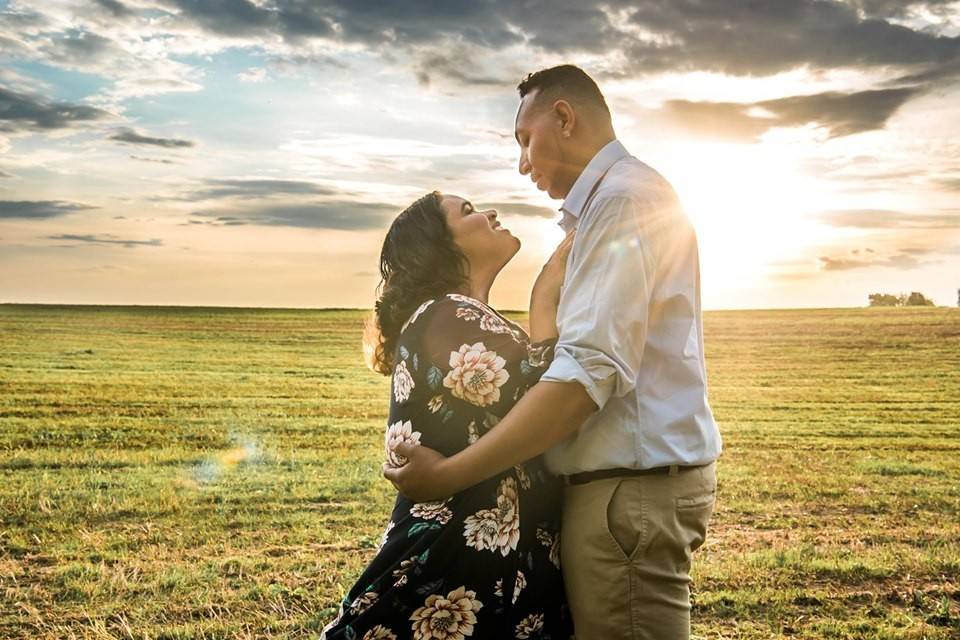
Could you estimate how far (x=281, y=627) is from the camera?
18.2ft

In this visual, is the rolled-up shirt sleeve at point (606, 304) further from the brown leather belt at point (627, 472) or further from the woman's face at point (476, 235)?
the woman's face at point (476, 235)

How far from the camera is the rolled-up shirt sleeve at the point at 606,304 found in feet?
7.84

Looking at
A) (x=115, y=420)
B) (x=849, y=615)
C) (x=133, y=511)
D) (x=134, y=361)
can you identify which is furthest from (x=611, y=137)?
(x=134, y=361)

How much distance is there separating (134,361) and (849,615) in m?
24.2

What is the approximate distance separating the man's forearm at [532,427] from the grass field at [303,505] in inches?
136

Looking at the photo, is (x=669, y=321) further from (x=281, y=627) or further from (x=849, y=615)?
(x=849, y=615)

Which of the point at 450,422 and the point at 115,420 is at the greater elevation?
the point at 450,422

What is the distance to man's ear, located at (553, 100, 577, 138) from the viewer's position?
2834 millimetres

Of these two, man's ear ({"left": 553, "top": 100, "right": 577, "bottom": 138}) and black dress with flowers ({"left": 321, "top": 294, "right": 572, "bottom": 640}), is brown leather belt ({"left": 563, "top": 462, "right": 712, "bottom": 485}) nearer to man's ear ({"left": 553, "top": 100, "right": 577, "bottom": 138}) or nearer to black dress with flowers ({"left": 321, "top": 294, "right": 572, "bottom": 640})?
black dress with flowers ({"left": 321, "top": 294, "right": 572, "bottom": 640})

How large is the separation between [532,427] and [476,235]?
1002 millimetres

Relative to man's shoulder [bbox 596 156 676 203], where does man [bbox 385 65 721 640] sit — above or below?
below

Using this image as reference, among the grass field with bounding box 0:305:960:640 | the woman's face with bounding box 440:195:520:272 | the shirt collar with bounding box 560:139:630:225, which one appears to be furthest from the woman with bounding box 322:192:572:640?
the grass field with bounding box 0:305:960:640

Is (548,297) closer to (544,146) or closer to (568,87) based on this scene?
(544,146)

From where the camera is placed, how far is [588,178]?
2.76 meters
